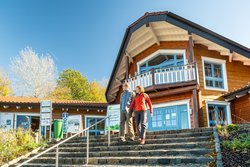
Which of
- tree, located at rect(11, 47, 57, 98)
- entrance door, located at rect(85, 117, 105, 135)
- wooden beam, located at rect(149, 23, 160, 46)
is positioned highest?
tree, located at rect(11, 47, 57, 98)

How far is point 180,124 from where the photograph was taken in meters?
14.0

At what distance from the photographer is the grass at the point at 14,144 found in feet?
30.8

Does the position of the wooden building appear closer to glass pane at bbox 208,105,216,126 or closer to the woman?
glass pane at bbox 208,105,216,126

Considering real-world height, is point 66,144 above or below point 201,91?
below

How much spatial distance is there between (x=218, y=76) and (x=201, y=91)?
1844 mm

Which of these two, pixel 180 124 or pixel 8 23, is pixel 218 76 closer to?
pixel 180 124

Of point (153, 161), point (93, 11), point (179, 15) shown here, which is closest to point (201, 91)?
point (179, 15)

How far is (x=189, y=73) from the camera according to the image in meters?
13.7

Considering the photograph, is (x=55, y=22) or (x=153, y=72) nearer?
(x=153, y=72)

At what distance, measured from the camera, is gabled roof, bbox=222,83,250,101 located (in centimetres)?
1324

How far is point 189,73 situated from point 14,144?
881 centimetres

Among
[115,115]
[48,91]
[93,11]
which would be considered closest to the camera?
[115,115]

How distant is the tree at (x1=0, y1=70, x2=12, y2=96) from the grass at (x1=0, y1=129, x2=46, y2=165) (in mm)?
26922

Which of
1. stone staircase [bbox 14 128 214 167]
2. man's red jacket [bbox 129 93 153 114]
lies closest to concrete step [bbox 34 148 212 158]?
stone staircase [bbox 14 128 214 167]
